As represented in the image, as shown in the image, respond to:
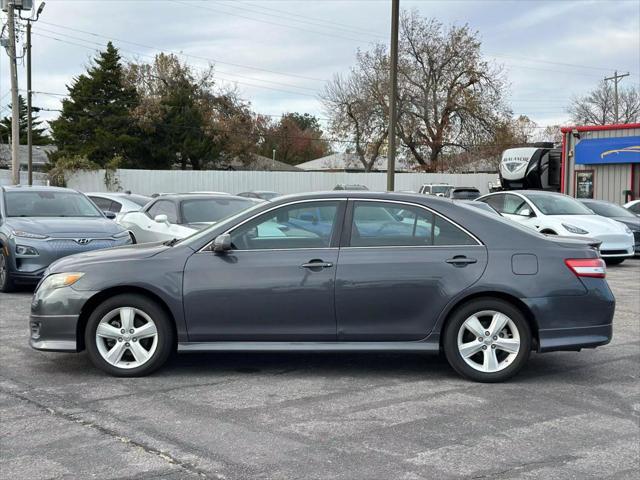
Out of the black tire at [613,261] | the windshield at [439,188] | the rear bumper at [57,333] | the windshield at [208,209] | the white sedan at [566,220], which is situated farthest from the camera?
the windshield at [439,188]

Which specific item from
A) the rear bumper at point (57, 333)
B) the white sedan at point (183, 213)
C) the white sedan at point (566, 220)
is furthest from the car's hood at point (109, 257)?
the white sedan at point (566, 220)

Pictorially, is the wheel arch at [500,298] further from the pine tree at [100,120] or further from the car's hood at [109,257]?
the pine tree at [100,120]

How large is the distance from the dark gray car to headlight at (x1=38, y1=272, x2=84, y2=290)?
2cm

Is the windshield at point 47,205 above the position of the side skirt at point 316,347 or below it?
above

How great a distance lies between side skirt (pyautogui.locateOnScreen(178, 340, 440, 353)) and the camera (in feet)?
19.5

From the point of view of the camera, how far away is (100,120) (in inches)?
2029

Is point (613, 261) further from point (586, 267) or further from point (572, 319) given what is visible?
point (572, 319)

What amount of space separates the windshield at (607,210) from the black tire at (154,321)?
14.4 m

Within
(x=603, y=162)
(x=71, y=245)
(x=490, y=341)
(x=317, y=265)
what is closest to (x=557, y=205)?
(x=71, y=245)

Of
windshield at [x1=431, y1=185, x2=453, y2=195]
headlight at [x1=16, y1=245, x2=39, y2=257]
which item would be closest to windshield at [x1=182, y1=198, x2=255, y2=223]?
headlight at [x1=16, y1=245, x2=39, y2=257]

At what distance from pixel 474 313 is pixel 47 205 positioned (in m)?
8.14

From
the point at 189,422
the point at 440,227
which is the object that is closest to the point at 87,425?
the point at 189,422

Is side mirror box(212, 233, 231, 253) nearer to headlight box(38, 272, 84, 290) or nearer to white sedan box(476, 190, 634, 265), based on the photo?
headlight box(38, 272, 84, 290)

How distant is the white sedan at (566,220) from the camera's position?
50.5 feet
